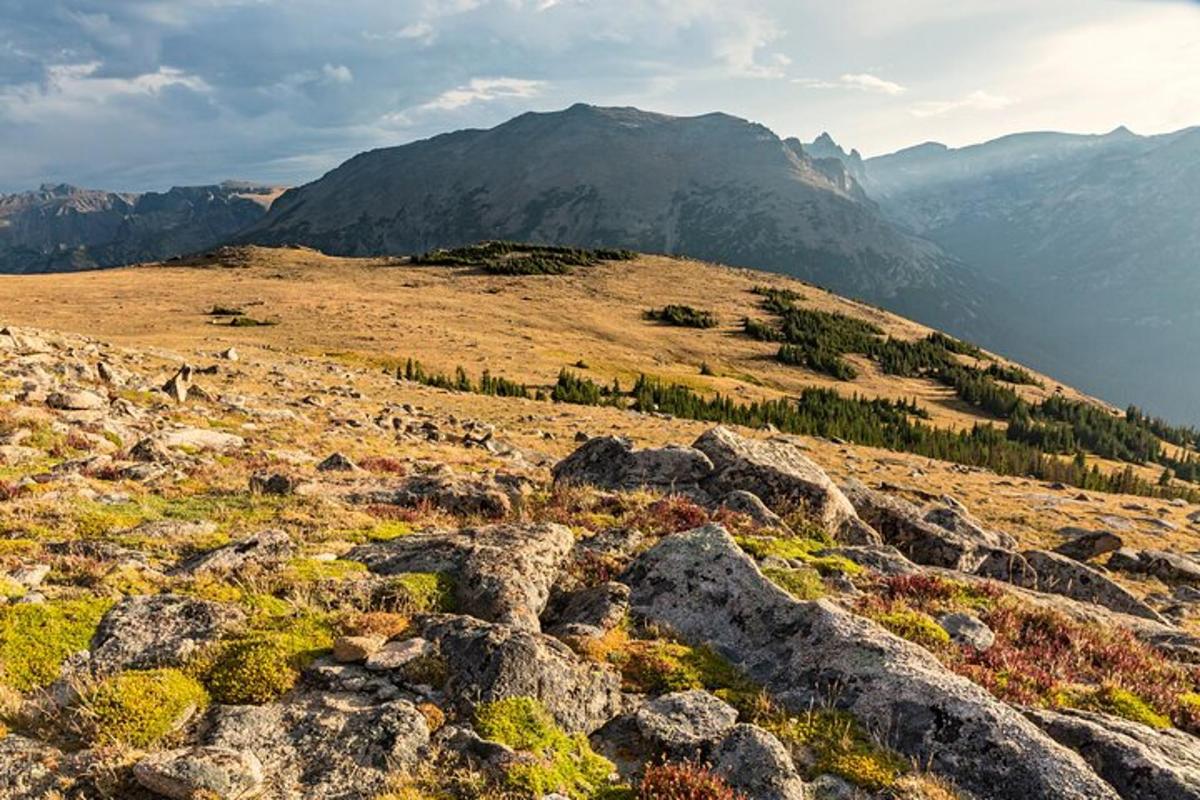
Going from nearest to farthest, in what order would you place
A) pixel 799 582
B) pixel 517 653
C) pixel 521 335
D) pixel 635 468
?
pixel 517 653 < pixel 799 582 < pixel 635 468 < pixel 521 335

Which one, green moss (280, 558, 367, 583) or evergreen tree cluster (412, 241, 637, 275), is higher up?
evergreen tree cluster (412, 241, 637, 275)

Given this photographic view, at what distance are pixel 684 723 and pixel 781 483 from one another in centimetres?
1046

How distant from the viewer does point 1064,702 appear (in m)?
8.24

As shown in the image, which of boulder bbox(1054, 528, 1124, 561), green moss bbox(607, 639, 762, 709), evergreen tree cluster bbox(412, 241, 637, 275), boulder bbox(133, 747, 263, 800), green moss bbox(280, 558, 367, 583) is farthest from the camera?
evergreen tree cluster bbox(412, 241, 637, 275)

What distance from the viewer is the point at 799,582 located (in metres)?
10.7

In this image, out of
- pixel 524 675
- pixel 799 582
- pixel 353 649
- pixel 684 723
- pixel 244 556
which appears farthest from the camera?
pixel 799 582

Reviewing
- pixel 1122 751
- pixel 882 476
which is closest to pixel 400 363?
pixel 882 476

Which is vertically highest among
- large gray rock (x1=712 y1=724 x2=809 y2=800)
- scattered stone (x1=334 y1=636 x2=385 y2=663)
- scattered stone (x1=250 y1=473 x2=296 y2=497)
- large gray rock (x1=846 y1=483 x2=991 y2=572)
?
scattered stone (x1=334 y1=636 x2=385 y2=663)

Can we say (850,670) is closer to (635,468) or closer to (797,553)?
(797,553)

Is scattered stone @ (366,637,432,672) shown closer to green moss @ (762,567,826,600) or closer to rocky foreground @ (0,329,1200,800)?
rocky foreground @ (0,329,1200,800)

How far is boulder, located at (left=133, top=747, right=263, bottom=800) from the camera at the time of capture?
515 centimetres

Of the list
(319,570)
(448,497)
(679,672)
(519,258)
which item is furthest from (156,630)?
(519,258)

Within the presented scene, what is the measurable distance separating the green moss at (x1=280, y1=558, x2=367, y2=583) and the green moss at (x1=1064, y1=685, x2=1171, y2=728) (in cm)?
924

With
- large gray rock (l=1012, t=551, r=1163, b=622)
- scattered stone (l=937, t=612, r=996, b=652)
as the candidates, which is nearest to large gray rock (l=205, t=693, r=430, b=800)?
scattered stone (l=937, t=612, r=996, b=652)
